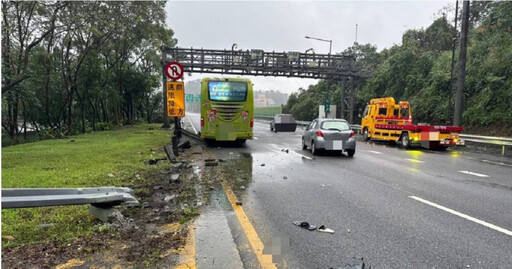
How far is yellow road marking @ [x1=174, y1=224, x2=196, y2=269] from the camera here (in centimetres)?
350

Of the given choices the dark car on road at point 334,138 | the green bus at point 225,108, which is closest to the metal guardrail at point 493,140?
the dark car on road at point 334,138

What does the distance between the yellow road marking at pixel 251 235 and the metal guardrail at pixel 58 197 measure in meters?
1.70

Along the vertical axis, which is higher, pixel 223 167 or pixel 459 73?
pixel 459 73

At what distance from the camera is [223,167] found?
32.8 feet

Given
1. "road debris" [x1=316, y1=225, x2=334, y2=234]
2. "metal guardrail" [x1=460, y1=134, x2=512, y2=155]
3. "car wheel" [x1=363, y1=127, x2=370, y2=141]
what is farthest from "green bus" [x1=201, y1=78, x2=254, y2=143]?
"metal guardrail" [x1=460, y1=134, x2=512, y2=155]

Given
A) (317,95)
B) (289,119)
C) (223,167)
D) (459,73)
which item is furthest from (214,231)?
(317,95)

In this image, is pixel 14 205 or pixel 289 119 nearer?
pixel 14 205

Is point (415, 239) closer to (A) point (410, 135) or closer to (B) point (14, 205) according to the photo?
(B) point (14, 205)

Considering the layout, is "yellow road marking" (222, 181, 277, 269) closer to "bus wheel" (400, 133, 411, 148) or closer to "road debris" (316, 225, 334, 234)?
"road debris" (316, 225, 334, 234)

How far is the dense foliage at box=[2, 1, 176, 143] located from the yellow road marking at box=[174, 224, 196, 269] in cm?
1233

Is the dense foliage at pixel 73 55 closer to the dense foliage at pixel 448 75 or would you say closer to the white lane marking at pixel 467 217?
the white lane marking at pixel 467 217

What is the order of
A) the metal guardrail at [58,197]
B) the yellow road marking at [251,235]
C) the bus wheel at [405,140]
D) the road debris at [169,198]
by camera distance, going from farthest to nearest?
the bus wheel at [405,140]
the road debris at [169,198]
the metal guardrail at [58,197]
the yellow road marking at [251,235]

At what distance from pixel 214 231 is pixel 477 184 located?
6675 mm

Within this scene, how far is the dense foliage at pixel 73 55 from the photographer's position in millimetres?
15969
